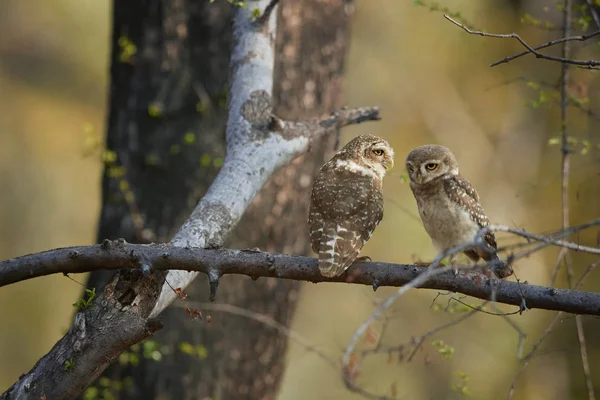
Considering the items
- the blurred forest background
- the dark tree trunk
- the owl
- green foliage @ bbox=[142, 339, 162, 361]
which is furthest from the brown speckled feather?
the blurred forest background

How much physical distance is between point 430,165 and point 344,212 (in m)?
0.83

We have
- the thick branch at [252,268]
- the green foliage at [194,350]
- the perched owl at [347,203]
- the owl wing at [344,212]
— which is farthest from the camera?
the green foliage at [194,350]

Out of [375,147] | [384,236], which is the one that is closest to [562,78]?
[375,147]

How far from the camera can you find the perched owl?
369cm

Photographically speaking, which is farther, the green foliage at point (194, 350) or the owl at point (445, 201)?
the green foliage at point (194, 350)

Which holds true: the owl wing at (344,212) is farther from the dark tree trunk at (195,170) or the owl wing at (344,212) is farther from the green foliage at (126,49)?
the green foliage at (126,49)

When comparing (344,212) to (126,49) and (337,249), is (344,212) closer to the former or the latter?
(337,249)

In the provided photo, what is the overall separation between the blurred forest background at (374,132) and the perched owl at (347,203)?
8.27 meters

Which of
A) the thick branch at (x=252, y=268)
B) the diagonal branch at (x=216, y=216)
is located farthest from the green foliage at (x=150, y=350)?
the thick branch at (x=252, y=268)

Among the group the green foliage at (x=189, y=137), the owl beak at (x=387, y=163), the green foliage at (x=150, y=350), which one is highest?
the green foliage at (x=189, y=137)

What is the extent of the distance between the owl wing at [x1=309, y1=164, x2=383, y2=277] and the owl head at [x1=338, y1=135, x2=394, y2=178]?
0.18 metres

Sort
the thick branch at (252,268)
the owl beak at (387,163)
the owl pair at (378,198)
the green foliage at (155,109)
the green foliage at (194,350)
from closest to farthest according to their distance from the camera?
the thick branch at (252,268)
the owl pair at (378,198)
the owl beak at (387,163)
the green foliage at (194,350)
the green foliage at (155,109)

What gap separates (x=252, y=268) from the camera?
3.27 m

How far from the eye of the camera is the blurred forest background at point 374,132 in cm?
1359
